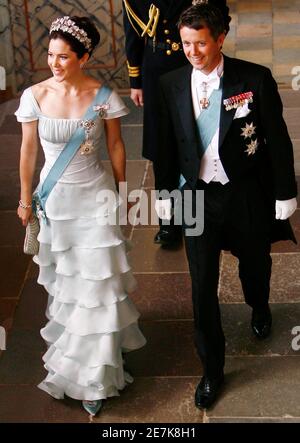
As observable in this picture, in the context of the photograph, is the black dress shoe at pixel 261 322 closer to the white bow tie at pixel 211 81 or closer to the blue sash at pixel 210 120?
the blue sash at pixel 210 120

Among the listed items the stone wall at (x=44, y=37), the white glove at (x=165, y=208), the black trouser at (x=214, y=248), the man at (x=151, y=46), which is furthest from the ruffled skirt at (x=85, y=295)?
the stone wall at (x=44, y=37)

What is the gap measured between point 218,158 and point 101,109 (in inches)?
20.8

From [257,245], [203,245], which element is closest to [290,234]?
[257,245]

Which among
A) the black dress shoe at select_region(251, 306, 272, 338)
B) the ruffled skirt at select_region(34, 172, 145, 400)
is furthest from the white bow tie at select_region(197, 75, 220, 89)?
the black dress shoe at select_region(251, 306, 272, 338)

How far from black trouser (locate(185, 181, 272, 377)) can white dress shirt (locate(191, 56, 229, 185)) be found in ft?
0.20

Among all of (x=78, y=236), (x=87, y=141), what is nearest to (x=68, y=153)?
(x=87, y=141)

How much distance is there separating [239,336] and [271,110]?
1.37 meters

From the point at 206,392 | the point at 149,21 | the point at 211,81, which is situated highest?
the point at 149,21

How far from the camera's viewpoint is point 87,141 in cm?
412

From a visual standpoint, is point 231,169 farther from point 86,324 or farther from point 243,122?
point 86,324

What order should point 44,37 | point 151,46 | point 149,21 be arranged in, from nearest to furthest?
point 149,21 → point 151,46 → point 44,37

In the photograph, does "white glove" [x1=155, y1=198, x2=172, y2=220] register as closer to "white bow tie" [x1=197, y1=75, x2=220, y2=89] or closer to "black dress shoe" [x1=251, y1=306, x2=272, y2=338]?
"white bow tie" [x1=197, y1=75, x2=220, y2=89]

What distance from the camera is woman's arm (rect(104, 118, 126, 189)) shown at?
418 centimetres

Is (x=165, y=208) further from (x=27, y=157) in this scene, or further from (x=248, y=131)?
(x=27, y=157)
